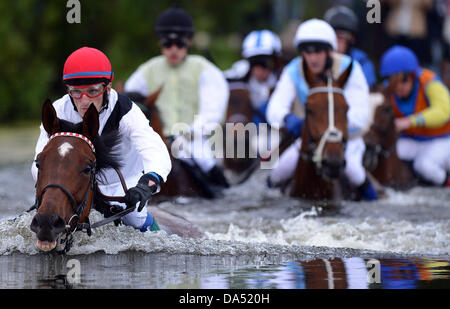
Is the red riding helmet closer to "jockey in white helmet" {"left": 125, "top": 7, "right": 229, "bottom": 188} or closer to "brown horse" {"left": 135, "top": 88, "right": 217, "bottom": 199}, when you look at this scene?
"brown horse" {"left": 135, "top": 88, "right": 217, "bottom": 199}

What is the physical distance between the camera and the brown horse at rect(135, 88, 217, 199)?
10.6 meters

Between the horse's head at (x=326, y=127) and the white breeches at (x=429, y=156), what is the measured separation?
3.02 m

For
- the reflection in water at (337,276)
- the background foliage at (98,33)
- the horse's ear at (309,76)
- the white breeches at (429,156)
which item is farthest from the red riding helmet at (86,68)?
the background foliage at (98,33)

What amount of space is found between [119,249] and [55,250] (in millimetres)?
630

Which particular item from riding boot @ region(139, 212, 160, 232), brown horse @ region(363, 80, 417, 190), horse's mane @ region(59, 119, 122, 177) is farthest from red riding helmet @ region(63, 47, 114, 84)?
brown horse @ region(363, 80, 417, 190)

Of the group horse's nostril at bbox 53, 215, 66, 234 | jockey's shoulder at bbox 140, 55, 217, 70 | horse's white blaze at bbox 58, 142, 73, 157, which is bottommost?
horse's nostril at bbox 53, 215, 66, 234

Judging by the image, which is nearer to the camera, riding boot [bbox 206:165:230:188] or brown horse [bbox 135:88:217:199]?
brown horse [bbox 135:88:217:199]

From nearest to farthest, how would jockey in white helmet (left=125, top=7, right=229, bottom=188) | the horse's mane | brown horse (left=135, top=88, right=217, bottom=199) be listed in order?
1. the horse's mane
2. brown horse (left=135, top=88, right=217, bottom=199)
3. jockey in white helmet (left=125, top=7, right=229, bottom=188)

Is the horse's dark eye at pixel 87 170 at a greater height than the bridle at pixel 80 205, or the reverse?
the horse's dark eye at pixel 87 170

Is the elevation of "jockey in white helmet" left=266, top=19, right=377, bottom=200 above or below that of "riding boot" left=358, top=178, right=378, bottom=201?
above

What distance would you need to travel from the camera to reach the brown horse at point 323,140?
33.1ft

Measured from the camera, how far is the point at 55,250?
6562mm

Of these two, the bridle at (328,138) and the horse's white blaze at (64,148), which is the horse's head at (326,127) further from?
the horse's white blaze at (64,148)

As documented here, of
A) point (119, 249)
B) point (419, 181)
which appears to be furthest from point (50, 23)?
point (119, 249)
